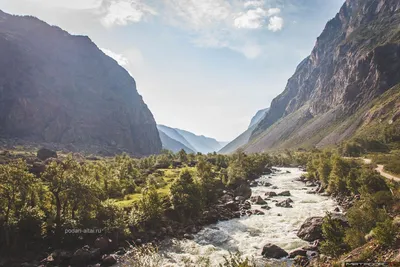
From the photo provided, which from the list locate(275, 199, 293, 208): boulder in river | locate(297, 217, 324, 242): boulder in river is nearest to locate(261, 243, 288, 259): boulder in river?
locate(297, 217, 324, 242): boulder in river

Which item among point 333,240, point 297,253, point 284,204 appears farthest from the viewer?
point 284,204

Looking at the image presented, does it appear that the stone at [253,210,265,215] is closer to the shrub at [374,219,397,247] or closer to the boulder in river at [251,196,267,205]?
the boulder in river at [251,196,267,205]

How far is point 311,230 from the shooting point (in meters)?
48.4

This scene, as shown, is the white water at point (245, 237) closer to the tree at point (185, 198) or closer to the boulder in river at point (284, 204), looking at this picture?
the boulder in river at point (284, 204)

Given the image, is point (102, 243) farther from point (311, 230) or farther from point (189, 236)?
point (311, 230)

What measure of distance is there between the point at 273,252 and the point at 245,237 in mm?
10111

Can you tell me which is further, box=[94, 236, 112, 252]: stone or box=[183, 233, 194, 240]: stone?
box=[183, 233, 194, 240]: stone

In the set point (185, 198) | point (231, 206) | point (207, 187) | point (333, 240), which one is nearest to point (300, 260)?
point (333, 240)

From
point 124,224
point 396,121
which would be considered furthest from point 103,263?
point 396,121

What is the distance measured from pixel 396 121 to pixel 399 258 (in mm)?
207981

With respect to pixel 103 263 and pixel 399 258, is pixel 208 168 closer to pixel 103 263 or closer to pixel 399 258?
pixel 103 263

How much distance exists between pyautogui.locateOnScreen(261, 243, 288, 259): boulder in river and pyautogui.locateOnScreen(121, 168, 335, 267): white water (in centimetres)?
104

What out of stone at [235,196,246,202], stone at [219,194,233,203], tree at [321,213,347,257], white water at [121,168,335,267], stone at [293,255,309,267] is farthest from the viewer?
stone at [235,196,246,202]

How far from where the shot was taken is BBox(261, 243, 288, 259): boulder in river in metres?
42.4
